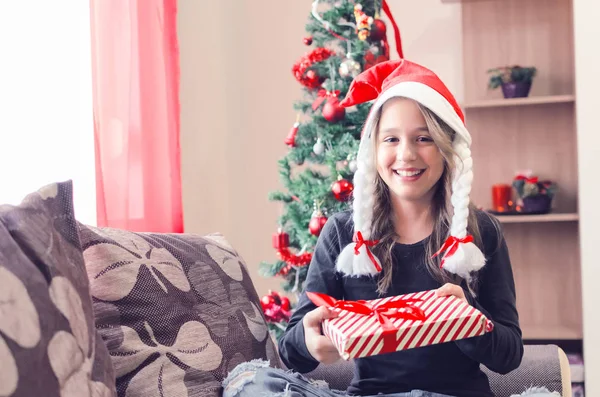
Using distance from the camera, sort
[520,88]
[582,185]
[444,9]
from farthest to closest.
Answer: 1. [444,9]
2. [520,88]
3. [582,185]

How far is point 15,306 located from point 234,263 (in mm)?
727

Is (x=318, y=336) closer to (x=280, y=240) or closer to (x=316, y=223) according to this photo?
(x=316, y=223)

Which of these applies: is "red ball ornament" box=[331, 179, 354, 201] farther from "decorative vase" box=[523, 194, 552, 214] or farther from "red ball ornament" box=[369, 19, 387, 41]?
"decorative vase" box=[523, 194, 552, 214]

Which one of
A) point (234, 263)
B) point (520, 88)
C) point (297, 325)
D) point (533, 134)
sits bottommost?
point (297, 325)

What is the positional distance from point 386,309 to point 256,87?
7.90 feet

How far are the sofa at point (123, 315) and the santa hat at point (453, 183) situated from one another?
275mm

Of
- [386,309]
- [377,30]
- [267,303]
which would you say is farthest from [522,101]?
[386,309]

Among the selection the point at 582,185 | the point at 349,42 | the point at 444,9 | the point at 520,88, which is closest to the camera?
the point at 349,42

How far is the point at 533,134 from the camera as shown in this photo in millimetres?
3250

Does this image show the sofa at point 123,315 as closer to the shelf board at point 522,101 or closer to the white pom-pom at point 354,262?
the white pom-pom at point 354,262

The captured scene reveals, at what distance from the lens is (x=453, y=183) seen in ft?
4.91

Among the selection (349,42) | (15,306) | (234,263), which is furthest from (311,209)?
(15,306)

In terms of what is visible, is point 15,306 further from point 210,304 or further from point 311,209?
point 311,209

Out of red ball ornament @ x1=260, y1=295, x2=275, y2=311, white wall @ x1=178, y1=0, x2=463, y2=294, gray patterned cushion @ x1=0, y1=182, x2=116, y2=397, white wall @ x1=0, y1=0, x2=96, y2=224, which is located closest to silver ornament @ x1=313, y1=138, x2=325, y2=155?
red ball ornament @ x1=260, y1=295, x2=275, y2=311
